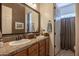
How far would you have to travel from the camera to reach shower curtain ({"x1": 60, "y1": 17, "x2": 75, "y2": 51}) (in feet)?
6.07

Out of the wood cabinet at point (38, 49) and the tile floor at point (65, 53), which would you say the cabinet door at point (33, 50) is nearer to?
the wood cabinet at point (38, 49)

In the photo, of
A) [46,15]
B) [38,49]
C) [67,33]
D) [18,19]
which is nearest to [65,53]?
[67,33]

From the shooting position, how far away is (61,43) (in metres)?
1.88

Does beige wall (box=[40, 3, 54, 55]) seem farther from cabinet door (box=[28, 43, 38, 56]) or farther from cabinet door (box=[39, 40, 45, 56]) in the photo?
cabinet door (box=[28, 43, 38, 56])

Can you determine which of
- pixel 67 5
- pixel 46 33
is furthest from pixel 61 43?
pixel 67 5

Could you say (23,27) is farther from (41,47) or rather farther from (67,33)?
(67,33)

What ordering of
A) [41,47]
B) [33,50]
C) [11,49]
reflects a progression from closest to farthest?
[11,49]
[33,50]
[41,47]

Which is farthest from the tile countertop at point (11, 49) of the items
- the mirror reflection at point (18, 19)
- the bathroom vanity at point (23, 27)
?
the mirror reflection at point (18, 19)

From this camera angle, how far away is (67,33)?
1888mm

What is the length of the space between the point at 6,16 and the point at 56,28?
0.75 m

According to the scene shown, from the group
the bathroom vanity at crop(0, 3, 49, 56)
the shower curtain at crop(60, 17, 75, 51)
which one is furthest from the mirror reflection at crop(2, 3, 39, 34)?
the shower curtain at crop(60, 17, 75, 51)

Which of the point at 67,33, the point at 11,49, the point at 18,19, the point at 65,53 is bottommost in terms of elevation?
the point at 65,53

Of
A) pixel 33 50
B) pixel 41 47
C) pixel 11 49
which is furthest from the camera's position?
pixel 41 47

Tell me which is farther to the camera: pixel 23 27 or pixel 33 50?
pixel 23 27
